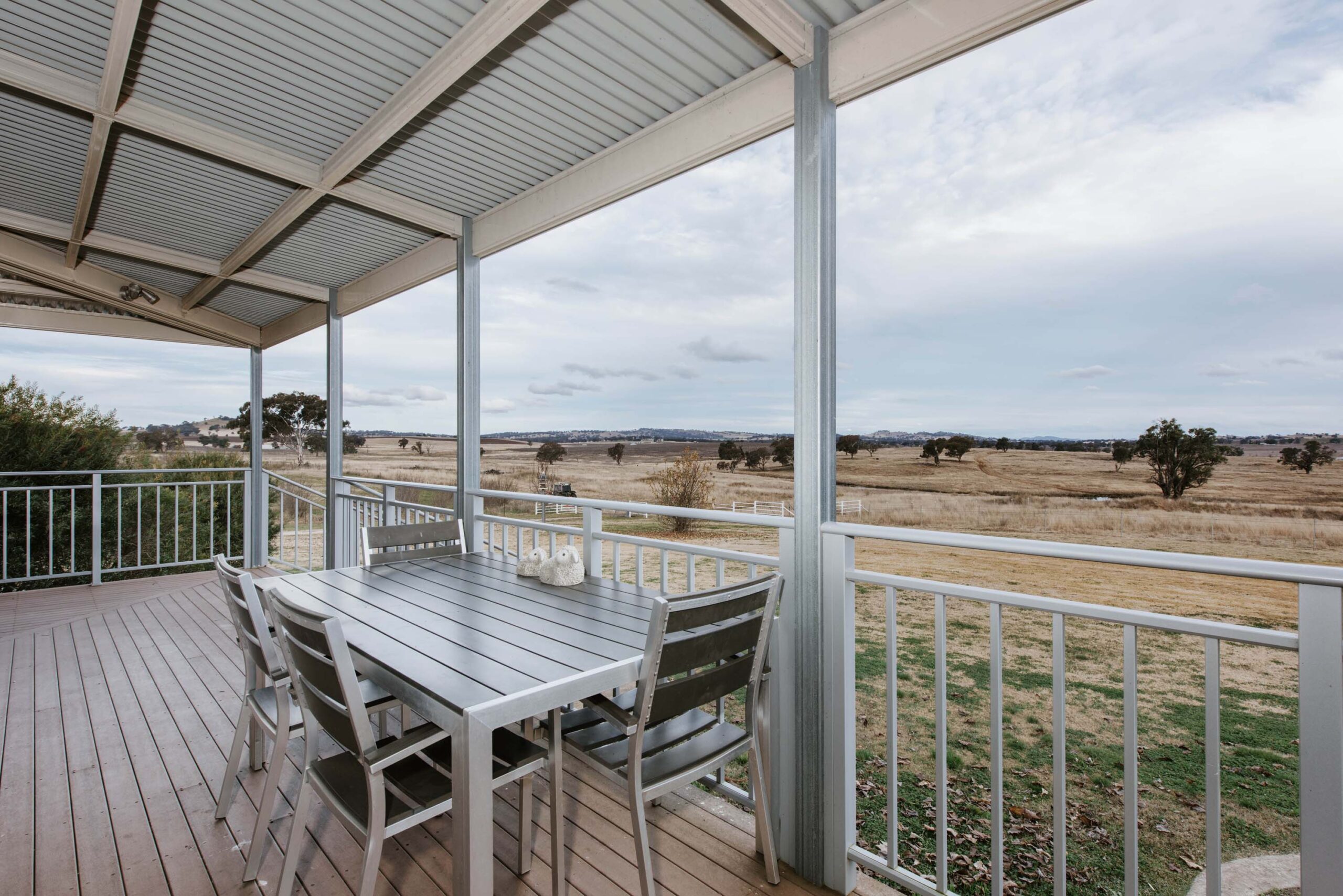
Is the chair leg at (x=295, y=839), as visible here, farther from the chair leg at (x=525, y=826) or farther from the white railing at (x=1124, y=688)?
the white railing at (x=1124, y=688)

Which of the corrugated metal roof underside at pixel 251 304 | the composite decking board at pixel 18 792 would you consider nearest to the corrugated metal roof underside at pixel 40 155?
the corrugated metal roof underside at pixel 251 304

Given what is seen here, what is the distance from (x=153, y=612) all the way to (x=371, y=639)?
178 inches

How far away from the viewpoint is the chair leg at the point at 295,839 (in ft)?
5.49

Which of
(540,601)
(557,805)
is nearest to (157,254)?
(540,601)

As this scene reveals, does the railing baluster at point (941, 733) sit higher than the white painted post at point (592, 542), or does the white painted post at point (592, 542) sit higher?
the white painted post at point (592, 542)

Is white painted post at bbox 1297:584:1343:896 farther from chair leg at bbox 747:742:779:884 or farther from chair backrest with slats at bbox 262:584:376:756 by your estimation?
chair backrest with slats at bbox 262:584:376:756

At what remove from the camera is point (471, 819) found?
1.35 meters

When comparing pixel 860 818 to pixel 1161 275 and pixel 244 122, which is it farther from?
pixel 1161 275

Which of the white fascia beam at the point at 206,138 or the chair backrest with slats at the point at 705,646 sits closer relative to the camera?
the chair backrest with slats at the point at 705,646

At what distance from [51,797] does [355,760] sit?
167 cm

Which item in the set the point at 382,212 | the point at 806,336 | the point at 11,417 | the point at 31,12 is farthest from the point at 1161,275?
the point at 11,417

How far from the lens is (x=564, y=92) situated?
273 centimetres

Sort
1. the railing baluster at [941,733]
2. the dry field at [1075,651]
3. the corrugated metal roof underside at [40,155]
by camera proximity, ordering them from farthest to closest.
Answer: the dry field at [1075,651]
the corrugated metal roof underside at [40,155]
the railing baluster at [941,733]

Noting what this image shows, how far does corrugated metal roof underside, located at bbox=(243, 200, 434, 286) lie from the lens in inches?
166
